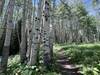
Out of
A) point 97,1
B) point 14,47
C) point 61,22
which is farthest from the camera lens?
point 61,22

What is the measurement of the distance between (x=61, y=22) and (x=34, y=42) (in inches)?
1544

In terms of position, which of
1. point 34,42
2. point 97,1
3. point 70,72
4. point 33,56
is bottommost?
point 70,72

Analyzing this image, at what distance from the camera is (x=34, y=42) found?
10.8 metres

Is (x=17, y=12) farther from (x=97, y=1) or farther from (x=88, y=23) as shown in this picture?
(x=88, y=23)

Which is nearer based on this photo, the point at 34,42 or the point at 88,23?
the point at 34,42

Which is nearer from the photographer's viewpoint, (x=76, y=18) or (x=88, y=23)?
(x=76, y=18)

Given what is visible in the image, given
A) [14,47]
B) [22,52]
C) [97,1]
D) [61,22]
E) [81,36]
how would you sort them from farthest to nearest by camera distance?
1. [81,36]
2. [61,22]
3. [14,47]
4. [97,1]
5. [22,52]

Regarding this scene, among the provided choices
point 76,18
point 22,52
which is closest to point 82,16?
point 76,18

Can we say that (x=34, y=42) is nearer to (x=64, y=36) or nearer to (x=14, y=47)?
(x=14, y=47)

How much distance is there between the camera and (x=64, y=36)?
52.7 m

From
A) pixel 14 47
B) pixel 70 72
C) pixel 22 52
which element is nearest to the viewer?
pixel 70 72

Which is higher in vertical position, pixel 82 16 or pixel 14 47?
pixel 82 16

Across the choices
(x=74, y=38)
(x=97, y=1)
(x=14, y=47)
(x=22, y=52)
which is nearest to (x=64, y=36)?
(x=74, y=38)

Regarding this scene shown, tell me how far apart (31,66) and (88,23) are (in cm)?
4160
